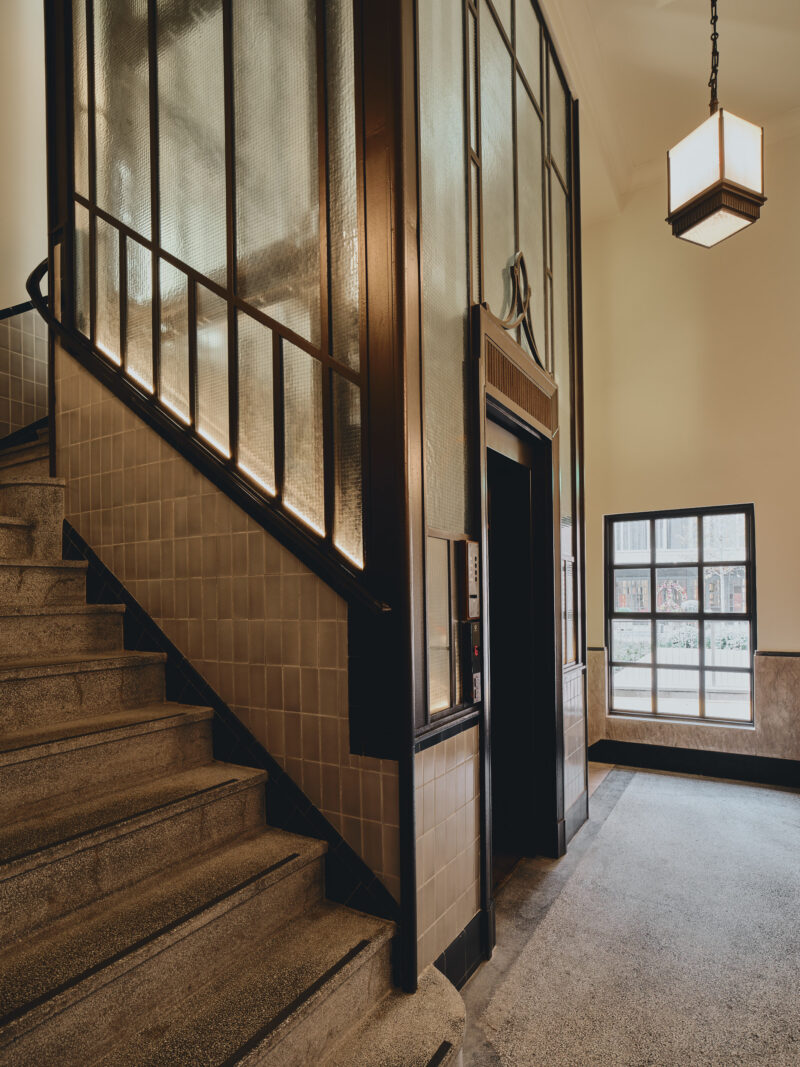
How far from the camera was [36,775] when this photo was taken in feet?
5.85

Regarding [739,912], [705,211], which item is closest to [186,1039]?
[739,912]

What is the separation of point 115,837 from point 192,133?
2.76 metres

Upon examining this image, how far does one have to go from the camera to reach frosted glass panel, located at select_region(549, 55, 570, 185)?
12.8 feet

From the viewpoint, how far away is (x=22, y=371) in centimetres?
426

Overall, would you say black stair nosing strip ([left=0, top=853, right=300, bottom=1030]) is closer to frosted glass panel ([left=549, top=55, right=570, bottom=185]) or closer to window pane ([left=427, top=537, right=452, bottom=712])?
window pane ([left=427, top=537, right=452, bottom=712])

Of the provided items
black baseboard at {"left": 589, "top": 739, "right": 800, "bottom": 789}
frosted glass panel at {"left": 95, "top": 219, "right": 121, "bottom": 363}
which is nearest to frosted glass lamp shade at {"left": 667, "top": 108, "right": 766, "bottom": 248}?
frosted glass panel at {"left": 95, "top": 219, "right": 121, "bottom": 363}

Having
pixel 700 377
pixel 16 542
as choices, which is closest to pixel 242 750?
pixel 16 542

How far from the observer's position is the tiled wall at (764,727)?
4559mm

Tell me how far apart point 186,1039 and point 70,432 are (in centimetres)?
256

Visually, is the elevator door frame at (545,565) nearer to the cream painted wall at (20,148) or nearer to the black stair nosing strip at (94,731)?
the black stair nosing strip at (94,731)

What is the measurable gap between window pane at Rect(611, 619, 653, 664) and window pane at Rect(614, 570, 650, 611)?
136 mm

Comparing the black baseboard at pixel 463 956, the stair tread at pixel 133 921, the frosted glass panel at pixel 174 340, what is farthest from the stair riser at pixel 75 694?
the black baseboard at pixel 463 956

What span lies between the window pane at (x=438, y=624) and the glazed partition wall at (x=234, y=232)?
0.28 m

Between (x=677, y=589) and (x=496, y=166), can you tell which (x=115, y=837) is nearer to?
(x=496, y=166)
